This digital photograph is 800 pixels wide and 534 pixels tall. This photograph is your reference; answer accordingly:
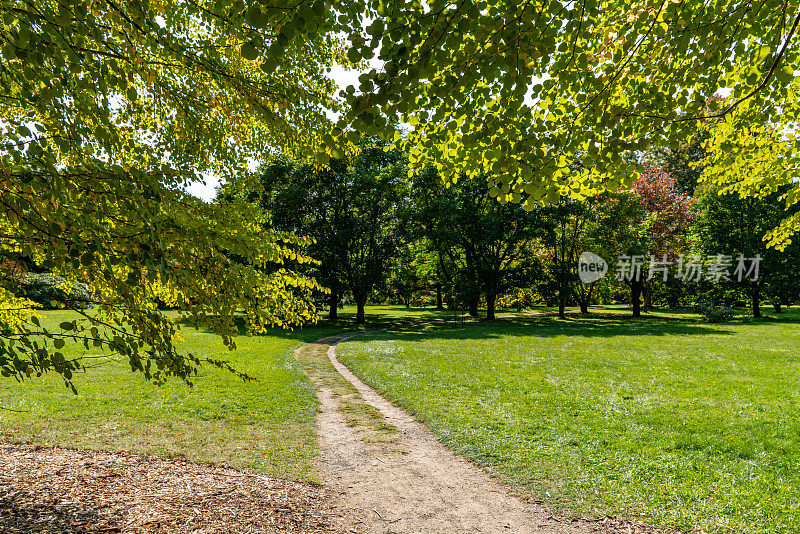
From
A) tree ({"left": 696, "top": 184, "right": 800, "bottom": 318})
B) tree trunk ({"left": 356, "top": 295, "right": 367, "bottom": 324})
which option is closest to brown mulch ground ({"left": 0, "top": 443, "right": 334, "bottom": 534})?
tree trunk ({"left": 356, "top": 295, "right": 367, "bottom": 324})

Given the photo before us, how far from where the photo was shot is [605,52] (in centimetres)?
495

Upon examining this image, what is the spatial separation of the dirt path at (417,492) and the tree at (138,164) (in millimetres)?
2318

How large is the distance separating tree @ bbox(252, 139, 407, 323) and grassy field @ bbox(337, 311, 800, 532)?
33.4ft

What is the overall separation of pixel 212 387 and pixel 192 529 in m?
6.43

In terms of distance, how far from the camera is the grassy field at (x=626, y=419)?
17.1 ft

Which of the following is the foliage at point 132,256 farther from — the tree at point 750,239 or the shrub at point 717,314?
the tree at point 750,239

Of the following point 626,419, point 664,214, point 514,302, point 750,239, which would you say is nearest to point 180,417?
point 626,419

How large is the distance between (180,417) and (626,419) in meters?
7.98

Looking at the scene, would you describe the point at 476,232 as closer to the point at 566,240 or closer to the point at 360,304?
the point at 566,240

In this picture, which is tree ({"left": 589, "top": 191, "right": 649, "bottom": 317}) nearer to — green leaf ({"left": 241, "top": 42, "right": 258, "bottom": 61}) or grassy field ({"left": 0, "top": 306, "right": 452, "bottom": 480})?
grassy field ({"left": 0, "top": 306, "right": 452, "bottom": 480})

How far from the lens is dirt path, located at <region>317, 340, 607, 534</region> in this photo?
470 cm

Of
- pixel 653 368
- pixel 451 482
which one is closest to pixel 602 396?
pixel 653 368

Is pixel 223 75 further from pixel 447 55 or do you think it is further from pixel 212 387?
pixel 212 387

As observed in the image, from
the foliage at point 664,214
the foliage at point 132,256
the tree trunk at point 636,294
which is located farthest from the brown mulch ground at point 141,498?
the foliage at point 664,214
